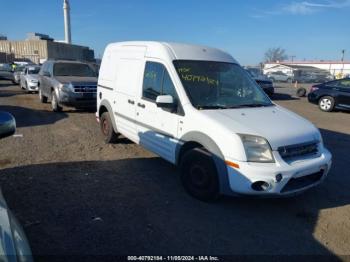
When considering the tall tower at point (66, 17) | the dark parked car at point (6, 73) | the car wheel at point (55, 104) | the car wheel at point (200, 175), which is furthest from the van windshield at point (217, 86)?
the tall tower at point (66, 17)

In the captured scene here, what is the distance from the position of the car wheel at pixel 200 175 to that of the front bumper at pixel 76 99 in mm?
6976

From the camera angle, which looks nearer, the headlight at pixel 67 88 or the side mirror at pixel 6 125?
the side mirror at pixel 6 125

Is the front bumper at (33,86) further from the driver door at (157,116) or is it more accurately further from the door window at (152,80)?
the door window at (152,80)

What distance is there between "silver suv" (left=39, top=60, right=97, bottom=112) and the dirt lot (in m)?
4.32

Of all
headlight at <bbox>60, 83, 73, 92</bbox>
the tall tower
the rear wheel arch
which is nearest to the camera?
the rear wheel arch

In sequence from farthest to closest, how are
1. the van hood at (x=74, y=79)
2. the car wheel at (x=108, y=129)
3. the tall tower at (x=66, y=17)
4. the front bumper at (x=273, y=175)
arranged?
the tall tower at (x=66, y=17), the van hood at (x=74, y=79), the car wheel at (x=108, y=129), the front bumper at (x=273, y=175)

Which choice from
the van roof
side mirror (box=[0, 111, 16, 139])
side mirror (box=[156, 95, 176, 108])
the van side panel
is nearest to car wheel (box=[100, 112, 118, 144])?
the van side panel

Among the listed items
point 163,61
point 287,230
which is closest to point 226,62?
point 163,61

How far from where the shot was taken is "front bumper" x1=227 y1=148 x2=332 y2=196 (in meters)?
3.52

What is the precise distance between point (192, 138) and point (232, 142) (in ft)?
2.20

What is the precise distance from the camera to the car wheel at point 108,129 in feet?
21.1

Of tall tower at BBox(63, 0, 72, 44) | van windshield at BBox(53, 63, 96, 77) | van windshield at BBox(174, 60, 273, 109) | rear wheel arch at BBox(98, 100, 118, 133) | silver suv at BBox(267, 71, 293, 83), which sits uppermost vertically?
tall tower at BBox(63, 0, 72, 44)

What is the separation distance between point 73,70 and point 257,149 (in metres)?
9.81

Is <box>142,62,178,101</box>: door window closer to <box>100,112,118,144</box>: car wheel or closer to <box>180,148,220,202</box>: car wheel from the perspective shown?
<box>180,148,220,202</box>: car wheel
